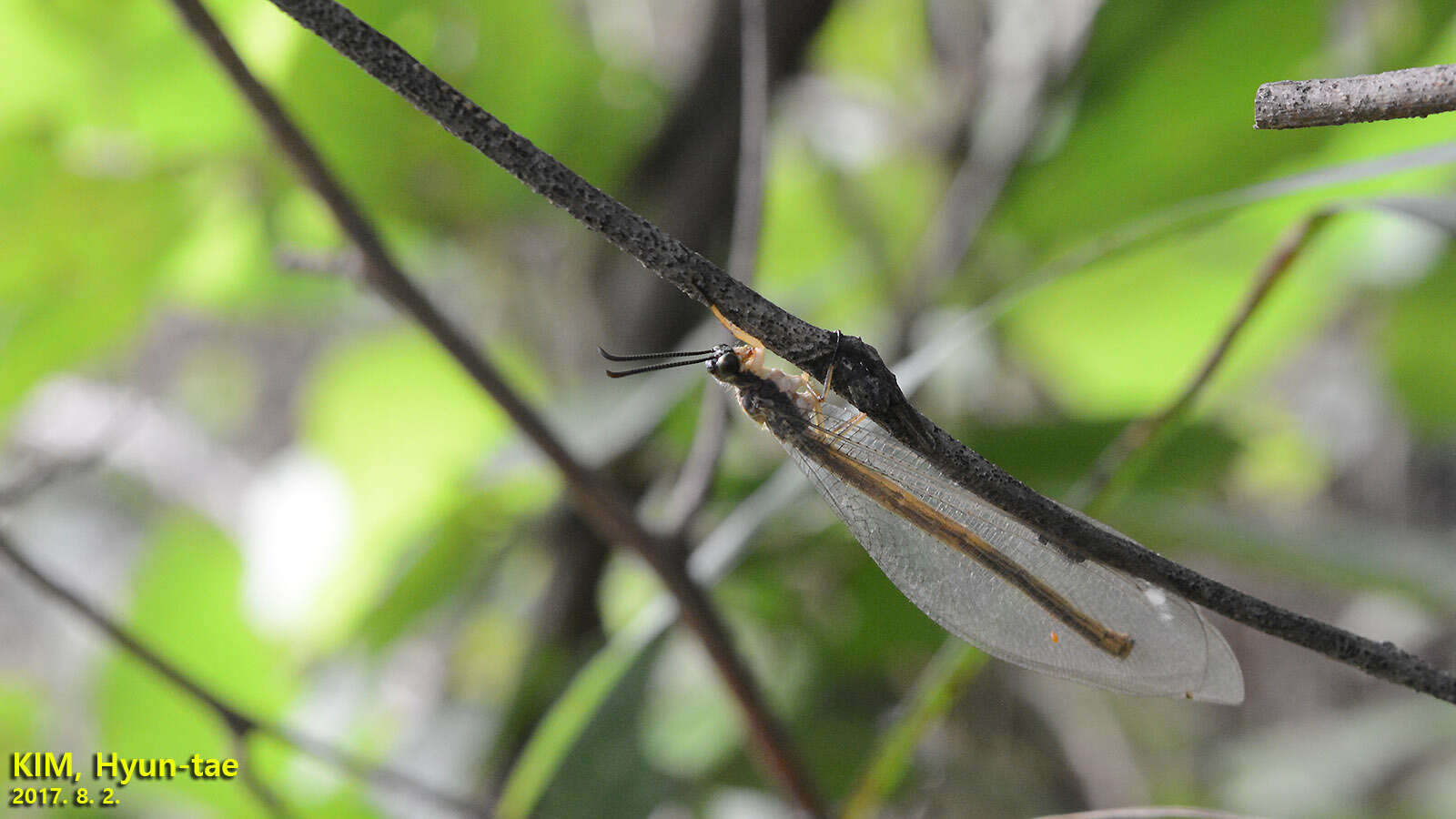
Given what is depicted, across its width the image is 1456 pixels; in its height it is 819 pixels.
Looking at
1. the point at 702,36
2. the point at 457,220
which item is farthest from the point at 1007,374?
the point at 457,220

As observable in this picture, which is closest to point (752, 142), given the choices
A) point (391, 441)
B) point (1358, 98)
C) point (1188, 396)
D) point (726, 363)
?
point (726, 363)

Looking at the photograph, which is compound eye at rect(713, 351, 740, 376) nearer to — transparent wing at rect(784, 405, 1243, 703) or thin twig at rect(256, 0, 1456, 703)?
transparent wing at rect(784, 405, 1243, 703)

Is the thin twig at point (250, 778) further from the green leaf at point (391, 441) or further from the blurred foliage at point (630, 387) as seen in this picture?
the green leaf at point (391, 441)

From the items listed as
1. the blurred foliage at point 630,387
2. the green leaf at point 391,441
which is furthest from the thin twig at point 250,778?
the green leaf at point 391,441

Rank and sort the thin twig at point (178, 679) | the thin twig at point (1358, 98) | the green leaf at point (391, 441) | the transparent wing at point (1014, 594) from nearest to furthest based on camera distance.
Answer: the thin twig at point (1358, 98), the transparent wing at point (1014, 594), the thin twig at point (178, 679), the green leaf at point (391, 441)

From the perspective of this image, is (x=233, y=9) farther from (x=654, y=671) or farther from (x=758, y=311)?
(x=758, y=311)

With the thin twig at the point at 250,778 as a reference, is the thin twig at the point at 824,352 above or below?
below

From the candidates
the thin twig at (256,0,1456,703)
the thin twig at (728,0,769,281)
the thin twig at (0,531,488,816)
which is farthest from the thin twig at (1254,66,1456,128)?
the thin twig at (0,531,488,816)
